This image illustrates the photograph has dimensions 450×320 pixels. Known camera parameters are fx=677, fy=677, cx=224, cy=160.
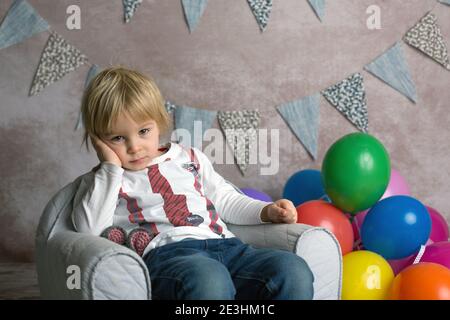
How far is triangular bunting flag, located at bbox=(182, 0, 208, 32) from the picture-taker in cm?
310

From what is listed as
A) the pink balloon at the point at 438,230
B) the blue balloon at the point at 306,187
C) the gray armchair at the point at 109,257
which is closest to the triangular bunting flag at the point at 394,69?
the blue balloon at the point at 306,187

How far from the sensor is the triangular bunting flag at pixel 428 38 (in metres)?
3.09

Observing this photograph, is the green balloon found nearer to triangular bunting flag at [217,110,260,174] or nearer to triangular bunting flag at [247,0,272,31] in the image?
triangular bunting flag at [217,110,260,174]

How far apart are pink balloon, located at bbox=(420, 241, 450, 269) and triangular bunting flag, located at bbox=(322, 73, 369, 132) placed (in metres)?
0.97

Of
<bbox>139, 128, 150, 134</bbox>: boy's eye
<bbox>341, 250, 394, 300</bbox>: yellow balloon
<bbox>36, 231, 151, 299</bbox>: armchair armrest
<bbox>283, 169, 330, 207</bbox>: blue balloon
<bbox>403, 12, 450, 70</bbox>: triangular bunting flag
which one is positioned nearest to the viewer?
<bbox>36, 231, 151, 299</bbox>: armchair armrest

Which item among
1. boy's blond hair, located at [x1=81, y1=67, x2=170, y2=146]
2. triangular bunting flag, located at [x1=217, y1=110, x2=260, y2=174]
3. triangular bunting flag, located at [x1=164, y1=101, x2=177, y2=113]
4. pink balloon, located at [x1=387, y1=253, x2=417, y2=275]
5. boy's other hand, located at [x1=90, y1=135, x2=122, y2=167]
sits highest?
boy's blond hair, located at [x1=81, y1=67, x2=170, y2=146]

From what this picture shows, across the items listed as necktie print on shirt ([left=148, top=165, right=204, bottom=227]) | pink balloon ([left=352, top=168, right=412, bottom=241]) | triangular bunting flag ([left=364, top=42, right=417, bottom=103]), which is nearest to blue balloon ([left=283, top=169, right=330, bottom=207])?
pink balloon ([left=352, top=168, right=412, bottom=241])

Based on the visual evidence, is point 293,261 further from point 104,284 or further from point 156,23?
point 156,23

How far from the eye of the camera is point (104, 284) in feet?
4.88

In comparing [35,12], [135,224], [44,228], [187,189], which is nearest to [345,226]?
[187,189]

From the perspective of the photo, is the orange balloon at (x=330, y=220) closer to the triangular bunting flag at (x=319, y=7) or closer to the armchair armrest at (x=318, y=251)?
the armchair armrest at (x=318, y=251)

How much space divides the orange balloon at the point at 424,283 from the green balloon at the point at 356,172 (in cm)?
45

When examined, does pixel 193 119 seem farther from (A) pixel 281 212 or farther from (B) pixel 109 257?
(B) pixel 109 257

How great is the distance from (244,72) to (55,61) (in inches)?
34.6
